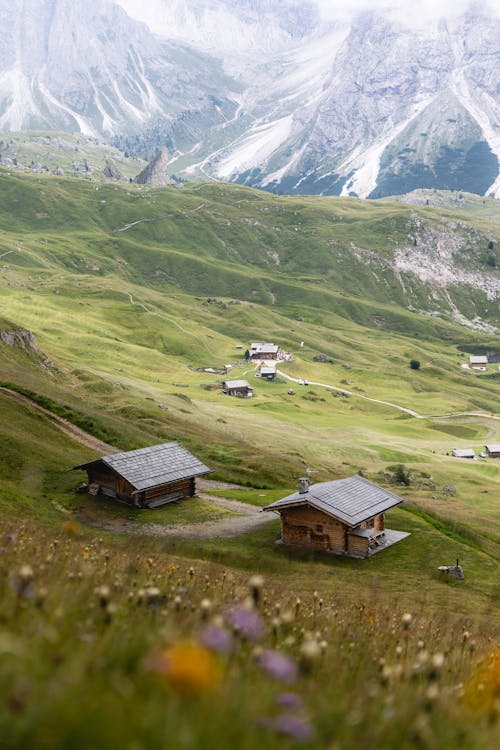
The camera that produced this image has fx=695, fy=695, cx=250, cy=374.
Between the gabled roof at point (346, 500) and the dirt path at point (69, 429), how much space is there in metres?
26.1

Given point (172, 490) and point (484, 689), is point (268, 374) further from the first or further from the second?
point (484, 689)

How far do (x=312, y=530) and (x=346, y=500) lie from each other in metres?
3.70

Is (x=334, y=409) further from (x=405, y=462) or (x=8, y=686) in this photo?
(x=8, y=686)

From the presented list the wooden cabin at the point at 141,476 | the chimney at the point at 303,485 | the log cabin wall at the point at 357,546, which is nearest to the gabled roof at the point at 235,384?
the wooden cabin at the point at 141,476

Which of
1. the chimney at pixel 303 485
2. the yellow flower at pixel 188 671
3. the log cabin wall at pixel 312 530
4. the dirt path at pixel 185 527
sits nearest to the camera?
the yellow flower at pixel 188 671

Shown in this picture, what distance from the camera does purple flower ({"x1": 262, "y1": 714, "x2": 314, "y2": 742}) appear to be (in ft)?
13.8

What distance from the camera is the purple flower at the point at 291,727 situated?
4.21 meters

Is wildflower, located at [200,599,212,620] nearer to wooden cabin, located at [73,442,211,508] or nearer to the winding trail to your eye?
the winding trail

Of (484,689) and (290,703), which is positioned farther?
(484,689)

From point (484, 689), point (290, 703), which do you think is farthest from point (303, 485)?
point (290, 703)

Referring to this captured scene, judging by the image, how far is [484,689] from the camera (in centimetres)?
809

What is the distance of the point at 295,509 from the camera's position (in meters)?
54.0

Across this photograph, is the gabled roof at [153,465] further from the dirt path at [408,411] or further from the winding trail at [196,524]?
the dirt path at [408,411]

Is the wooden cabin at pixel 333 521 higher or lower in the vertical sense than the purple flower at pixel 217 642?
higher
